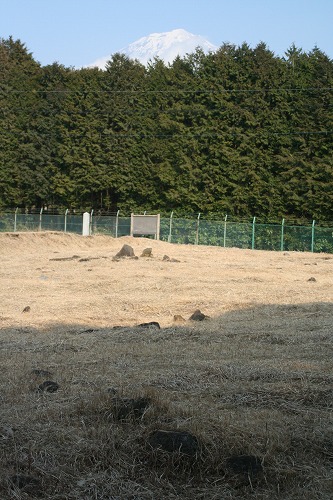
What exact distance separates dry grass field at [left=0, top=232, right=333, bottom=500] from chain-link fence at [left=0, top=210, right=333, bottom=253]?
857 inches

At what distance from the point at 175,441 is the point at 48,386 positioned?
1.81 meters

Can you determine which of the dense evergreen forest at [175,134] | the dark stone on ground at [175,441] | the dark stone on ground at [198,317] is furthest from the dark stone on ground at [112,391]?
the dense evergreen forest at [175,134]

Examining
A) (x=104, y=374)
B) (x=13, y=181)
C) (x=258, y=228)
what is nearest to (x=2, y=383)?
(x=104, y=374)

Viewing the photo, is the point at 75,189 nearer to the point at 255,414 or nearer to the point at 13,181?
the point at 13,181

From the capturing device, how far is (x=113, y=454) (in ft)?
14.9

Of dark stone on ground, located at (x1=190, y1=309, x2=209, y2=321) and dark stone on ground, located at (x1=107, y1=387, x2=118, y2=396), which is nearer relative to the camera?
dark stone on ground, located at (x1=107, y1=387, x2=118, y2=396)

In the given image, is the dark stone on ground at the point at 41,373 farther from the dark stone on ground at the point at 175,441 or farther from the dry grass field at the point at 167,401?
the dark stone on ground at the point at 175,441

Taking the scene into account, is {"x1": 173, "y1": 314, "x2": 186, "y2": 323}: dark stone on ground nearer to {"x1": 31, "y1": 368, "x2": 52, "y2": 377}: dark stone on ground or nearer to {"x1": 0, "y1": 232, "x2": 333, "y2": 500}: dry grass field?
{"x1": 0, "y1": 232, "x2": 333, "y2": 500}: dry grass field

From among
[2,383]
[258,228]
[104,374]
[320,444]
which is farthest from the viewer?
[258,228]

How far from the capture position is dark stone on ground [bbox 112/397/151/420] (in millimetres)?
5125

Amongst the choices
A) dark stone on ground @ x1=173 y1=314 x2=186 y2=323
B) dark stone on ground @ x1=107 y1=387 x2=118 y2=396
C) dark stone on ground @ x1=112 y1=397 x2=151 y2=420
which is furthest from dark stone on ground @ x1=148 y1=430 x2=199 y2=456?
dark stone on ground @ x1=173 y1=314 x2=186 y2=323

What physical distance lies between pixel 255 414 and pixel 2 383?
216cm

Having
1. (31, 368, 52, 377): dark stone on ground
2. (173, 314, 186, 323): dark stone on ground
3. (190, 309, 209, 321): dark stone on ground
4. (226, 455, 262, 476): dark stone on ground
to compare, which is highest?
(226, 455, 262, 476): dark stone on ground

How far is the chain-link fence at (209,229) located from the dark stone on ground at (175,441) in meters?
30.1
